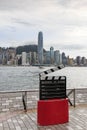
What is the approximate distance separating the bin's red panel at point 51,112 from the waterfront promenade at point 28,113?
0.74ft

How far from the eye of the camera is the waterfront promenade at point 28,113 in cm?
971

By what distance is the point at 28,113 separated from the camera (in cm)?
1187

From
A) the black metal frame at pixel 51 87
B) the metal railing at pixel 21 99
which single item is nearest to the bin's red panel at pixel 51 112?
the black metal frame at pixel 51 87

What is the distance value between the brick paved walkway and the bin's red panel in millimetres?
252

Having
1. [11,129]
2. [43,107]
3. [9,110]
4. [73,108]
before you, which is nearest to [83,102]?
[73,108]

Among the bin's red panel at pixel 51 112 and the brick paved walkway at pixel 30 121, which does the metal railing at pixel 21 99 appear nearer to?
the brick paved walkway at pixel 30 121

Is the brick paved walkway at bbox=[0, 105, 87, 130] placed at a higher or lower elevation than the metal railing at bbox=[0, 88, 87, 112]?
lower

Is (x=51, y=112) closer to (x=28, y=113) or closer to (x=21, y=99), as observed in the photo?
(x=28, y=113)

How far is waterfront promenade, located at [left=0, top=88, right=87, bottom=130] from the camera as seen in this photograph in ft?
31.8

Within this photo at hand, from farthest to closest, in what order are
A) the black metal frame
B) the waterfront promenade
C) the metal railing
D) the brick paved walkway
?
the metal railing → the black metal frame → the waterfront promenade → the brick paved walkway

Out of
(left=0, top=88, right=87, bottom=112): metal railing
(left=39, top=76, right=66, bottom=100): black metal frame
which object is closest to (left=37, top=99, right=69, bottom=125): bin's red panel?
(left=39, top=76, right=66, bottom=100): black metal frame

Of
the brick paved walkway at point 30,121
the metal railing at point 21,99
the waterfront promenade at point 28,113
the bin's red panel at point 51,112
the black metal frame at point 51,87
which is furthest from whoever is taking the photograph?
the metal railing at point 21,99

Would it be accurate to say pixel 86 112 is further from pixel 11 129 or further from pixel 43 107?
pixel 11 129

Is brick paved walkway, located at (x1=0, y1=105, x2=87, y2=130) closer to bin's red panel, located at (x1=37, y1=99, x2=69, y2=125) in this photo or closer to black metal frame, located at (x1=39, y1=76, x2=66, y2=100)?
bin's red panel, located at (x1=37, y1=99, x2=69, y2=125)
